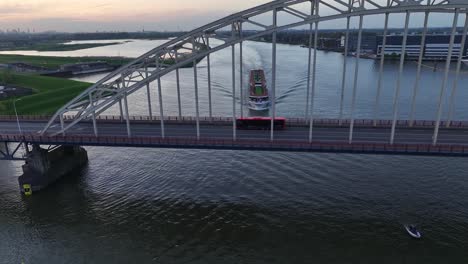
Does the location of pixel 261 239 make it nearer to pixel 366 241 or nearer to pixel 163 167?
pixel 366 241

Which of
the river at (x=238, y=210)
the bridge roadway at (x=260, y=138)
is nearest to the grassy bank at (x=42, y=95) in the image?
the river at (x=238, y=210)

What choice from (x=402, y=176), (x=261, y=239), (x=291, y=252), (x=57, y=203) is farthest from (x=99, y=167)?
(x=402, y=176)

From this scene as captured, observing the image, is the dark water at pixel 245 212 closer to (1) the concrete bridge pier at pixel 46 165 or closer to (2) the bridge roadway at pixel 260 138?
(1) the concrete bridge pier at pixel 46 165

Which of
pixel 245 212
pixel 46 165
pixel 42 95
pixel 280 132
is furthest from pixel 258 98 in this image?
pixel 42 95

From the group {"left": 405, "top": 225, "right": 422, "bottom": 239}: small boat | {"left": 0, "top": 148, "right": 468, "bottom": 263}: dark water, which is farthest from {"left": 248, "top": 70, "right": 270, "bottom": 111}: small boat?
{"left": 405, "top": 225, "right": 422, "bottom": 239}: small boat

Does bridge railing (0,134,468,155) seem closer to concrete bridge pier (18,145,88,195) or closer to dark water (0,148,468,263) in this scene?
concrete bridge pier (18,145,88,195)
